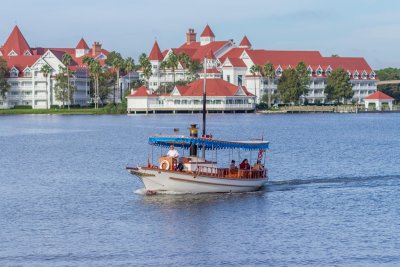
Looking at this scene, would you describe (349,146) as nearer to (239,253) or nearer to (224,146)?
(224,146)

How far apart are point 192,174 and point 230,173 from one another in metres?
3.27

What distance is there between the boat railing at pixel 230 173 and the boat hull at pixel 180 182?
1.12 ft

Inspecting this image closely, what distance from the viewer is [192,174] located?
52750 millimetres

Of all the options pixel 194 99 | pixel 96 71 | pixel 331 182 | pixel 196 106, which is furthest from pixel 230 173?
pixel 96 71

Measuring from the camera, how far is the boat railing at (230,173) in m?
53.7

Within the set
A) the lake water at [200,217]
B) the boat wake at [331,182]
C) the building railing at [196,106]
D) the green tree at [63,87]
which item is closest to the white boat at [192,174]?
the lake water at [200,217]

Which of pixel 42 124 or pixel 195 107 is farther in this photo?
pixel 195 107

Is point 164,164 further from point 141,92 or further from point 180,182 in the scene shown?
point 141,92

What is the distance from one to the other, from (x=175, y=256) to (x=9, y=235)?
8476 mm

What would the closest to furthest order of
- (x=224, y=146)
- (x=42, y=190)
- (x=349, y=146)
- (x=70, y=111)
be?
(x=224, y=146) < (x=42, y=190) < (x=349, y=146) < (x=70, y=111)

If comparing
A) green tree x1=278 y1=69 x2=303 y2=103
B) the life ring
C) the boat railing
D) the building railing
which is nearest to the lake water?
the boat railing

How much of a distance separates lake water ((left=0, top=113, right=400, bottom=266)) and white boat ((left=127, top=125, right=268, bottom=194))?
2.00 feet

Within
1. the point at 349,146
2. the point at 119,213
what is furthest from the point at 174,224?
the point at 349,146

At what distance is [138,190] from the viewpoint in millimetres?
56344
